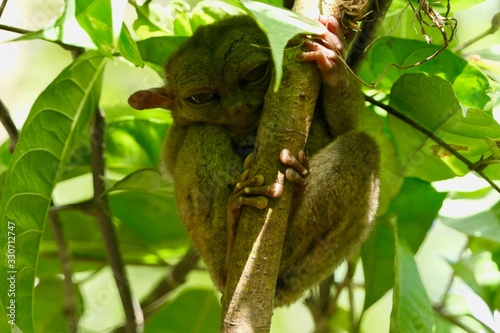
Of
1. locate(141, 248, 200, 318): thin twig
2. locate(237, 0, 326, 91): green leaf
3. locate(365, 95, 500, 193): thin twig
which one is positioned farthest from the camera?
locate(141, 248, 200, 318): thin twig

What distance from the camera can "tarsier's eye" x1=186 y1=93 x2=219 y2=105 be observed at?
130 inches

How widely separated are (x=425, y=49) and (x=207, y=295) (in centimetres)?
179

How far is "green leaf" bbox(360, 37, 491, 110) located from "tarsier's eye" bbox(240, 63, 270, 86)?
0.46 meters

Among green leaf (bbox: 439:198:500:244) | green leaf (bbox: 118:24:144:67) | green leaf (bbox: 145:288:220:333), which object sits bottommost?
green leaf (bbox: 145:288:220:333)

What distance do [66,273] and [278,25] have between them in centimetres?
189

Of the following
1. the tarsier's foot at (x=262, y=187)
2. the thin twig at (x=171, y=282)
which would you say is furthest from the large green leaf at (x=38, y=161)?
the thin twig at (x=171, y=282)

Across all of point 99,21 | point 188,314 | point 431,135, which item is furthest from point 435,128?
point 188,314

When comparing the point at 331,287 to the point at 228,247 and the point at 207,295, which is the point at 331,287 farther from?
the point at 228,247

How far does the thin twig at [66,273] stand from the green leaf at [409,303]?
149 centimetres

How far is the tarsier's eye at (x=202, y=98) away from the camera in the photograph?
3295 mm

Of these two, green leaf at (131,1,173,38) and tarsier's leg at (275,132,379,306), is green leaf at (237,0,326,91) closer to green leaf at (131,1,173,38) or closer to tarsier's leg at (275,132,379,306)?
tarsier's leg at (275,132,379,306)

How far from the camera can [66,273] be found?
10.9 ft

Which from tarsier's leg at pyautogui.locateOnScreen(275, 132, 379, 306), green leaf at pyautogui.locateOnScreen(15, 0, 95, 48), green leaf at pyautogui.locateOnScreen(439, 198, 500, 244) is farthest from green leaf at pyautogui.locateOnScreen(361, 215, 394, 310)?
green leaf at pyautogui.locateOnScreen(15, 0, 95, 48)

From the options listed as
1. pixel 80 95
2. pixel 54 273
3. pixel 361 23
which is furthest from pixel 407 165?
pixel 54 273
